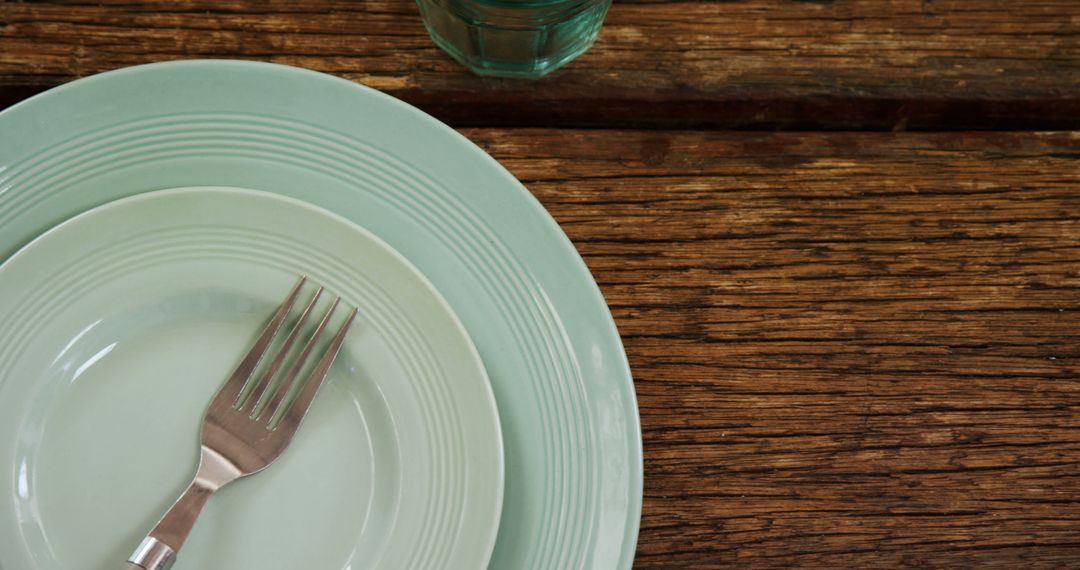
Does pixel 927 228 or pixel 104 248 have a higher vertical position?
pixel 927 228

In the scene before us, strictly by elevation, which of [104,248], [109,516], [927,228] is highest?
[927,228]

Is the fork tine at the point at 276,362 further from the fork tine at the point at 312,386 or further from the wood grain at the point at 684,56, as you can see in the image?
the wood grain at the point at 684,56

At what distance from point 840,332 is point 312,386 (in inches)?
13.1

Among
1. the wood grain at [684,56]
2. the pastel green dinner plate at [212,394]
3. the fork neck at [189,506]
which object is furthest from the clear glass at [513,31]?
the fork neck at [189,506]

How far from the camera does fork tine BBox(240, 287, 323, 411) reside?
455mm

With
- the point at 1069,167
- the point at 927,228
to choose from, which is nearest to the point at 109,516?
the point at 927,228

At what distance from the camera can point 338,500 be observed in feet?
1.47

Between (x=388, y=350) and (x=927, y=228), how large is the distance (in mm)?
374

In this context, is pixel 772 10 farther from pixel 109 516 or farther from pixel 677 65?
pixel 109 516

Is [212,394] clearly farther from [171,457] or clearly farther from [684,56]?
[684,56]

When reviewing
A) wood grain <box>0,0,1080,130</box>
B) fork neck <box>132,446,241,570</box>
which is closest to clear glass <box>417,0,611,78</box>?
wood grain <box>0,0,1080,130</box>

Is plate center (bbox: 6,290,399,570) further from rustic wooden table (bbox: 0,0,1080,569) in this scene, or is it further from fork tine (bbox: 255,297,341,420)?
rustic wooden table (bbox: 0,0,1080,569)

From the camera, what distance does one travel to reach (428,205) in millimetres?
477

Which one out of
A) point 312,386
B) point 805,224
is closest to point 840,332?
point 805,224
